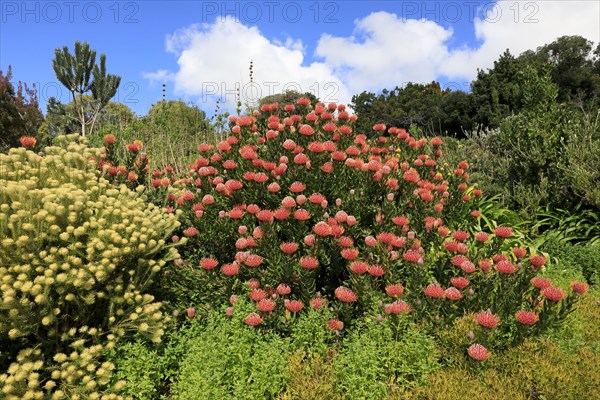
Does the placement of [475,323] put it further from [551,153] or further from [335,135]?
[551,153]

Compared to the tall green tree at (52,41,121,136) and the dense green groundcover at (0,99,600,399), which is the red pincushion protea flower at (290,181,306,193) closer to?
the dense green groundcover at (0,99,600,399)

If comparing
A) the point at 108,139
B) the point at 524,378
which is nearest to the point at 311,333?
the point at 524,378

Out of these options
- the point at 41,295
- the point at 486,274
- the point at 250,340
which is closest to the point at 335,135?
the point at 486,274

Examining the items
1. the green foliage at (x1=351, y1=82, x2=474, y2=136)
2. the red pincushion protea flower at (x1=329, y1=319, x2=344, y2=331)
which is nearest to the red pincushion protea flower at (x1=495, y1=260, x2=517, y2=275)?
the red pincushion protea flower at (x1=329, y1=319, x2=344, y2=331)

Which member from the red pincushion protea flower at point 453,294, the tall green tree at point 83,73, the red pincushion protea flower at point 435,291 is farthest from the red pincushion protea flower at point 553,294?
the tall green tree at point 83,73

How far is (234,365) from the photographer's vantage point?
265cm

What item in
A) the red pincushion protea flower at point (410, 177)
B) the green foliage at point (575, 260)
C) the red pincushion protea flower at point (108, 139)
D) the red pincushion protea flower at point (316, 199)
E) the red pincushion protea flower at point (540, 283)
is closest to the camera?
the red pincushion protea flower at point (540, 283)

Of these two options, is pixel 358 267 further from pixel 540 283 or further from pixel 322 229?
pixel 540 283

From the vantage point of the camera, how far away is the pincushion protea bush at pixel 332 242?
2.84 metres

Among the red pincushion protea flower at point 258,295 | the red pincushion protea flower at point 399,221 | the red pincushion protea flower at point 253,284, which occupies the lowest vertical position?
the red pincushion protea flower at point 258,295

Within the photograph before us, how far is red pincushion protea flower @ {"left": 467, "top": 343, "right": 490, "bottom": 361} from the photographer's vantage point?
8.09ft

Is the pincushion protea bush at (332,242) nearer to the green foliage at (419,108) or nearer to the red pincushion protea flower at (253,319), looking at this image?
the red pincushion protea flower at (253,319)

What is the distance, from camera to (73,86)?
17.8 meters

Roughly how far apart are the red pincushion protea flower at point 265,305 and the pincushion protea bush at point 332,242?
0.01 metres
